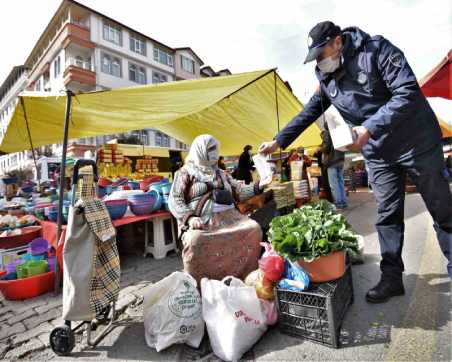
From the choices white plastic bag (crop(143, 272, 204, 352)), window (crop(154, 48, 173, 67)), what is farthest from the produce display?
window (crop(154, 48, 173, 67))

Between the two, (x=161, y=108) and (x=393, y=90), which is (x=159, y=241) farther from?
(x=393, y=90)

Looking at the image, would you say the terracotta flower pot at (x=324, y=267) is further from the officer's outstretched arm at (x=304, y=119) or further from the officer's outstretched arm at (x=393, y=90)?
the officer's outstretched arm at (x=304, y=119)

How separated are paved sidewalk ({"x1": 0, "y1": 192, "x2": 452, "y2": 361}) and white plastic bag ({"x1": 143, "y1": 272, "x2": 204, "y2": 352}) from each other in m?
0.09

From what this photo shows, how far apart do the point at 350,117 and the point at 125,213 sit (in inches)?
122

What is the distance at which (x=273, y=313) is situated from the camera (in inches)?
74.5

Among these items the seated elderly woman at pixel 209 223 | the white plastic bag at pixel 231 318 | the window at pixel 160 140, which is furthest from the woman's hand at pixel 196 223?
the window at pixel 160 140

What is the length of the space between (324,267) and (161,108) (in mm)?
3433

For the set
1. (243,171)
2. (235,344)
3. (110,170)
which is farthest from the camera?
(110,170)

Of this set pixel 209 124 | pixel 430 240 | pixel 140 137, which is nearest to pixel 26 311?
pixel 430 240

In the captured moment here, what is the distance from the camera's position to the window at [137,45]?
967 inches

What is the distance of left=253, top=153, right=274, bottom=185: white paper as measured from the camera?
8.37 feet

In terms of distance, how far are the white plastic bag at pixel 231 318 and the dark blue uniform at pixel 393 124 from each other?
121 centimetres

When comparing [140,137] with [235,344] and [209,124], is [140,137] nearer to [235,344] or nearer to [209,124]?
[209,124]

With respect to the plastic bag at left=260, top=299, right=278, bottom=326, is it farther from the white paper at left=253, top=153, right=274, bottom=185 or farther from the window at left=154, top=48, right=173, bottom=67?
the window at left=154, top=48, right=173, bottom=67
